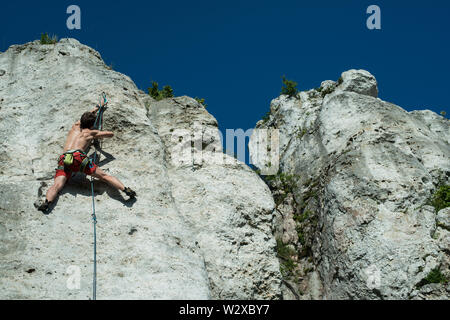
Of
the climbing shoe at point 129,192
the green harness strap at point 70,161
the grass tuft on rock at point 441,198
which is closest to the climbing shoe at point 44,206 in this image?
the green harness strap at point 70,161

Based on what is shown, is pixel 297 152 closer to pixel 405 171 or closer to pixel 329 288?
pixel 405 171

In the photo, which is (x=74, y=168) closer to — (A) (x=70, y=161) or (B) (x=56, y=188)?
(A) (x=70, y=161)

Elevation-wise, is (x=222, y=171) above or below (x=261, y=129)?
below

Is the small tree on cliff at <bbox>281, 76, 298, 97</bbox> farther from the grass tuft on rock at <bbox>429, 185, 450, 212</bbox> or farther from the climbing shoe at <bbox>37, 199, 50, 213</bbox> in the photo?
→ the climbing shoe at <bbox>37, 199, 50, 213</bbox>

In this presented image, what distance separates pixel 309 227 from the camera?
47.7 feet

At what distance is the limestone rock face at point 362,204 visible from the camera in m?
11.2

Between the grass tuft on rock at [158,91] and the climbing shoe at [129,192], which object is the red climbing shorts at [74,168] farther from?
the grass tuft on rock at [158,91]

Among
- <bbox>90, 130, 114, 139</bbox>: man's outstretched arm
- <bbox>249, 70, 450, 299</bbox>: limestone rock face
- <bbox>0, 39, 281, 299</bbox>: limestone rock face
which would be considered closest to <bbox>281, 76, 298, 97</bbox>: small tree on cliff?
<bbox>249, 70, 450, 299</bbox>: limestone rock face

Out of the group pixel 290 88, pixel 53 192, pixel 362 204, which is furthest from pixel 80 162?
pixel 290 88

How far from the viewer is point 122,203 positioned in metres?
9.93

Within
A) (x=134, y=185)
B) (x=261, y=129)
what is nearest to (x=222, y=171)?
(x=134, y=185)

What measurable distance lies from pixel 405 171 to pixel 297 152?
489 centimetres

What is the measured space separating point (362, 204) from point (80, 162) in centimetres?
746

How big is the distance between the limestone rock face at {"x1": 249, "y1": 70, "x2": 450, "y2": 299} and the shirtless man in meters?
5.97
